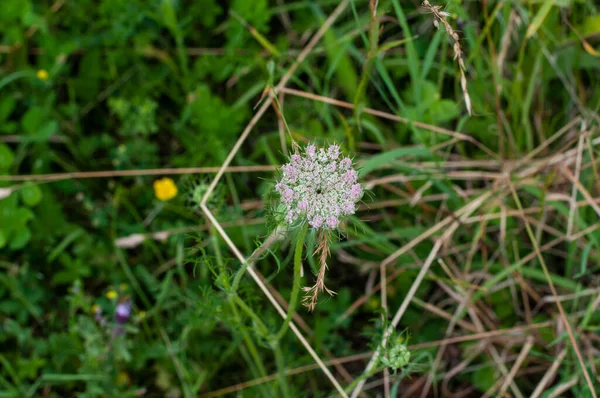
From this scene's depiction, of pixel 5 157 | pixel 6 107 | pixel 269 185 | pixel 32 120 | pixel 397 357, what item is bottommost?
pixel 397 357

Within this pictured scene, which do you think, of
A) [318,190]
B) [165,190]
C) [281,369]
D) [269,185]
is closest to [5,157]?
[165,190]

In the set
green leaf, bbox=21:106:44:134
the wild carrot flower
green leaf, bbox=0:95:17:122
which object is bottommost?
the wild carrot flower

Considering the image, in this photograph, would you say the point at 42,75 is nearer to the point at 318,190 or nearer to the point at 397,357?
the point at 318,190

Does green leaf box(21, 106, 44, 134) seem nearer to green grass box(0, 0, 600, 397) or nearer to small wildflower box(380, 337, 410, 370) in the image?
green grass box(0, 0, 600, 397)

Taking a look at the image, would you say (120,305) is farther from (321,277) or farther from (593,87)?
(593,87)

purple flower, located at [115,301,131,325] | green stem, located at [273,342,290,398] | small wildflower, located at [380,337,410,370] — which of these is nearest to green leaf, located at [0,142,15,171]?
purple flower, located at [115,301,131,325]

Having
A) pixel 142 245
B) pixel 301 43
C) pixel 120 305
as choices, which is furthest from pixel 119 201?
pixel 301 43

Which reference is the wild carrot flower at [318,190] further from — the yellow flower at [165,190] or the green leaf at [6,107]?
the green leaf at [6,107]

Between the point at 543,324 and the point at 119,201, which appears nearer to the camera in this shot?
the point at 543,324
